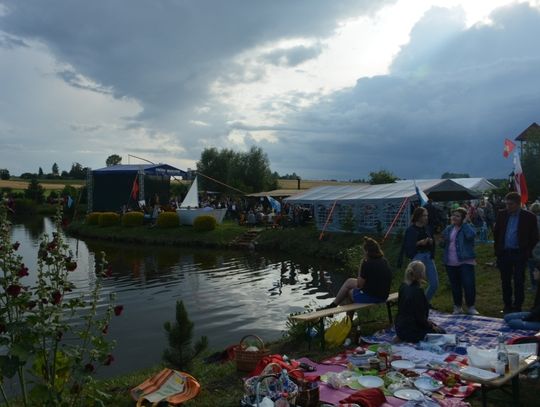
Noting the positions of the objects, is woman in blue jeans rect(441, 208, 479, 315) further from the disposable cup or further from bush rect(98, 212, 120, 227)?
bush rect(98, 212, 120, 227)

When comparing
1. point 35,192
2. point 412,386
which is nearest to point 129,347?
point 412,386

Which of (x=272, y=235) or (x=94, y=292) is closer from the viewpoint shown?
(x=94, y=292)

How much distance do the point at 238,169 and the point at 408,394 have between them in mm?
50243

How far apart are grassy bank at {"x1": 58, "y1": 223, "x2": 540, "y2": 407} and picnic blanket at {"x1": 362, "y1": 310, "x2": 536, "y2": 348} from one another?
47cm

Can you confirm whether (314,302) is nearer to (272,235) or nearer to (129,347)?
(129,347)

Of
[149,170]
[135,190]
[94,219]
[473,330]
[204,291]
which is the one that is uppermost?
[149,170]

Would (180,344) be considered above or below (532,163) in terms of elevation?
below

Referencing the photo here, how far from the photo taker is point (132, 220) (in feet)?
102

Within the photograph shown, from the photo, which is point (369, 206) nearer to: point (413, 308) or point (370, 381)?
point (413, 308)

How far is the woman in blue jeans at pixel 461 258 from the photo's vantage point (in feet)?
24.6

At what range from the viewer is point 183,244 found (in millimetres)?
26531

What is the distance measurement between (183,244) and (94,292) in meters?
23.0

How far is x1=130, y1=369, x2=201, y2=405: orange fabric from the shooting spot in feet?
15.9

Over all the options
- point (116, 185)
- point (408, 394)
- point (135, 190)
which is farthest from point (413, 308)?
point (116, 185)
